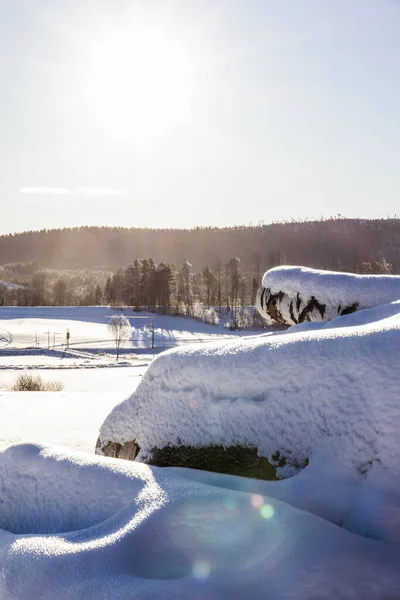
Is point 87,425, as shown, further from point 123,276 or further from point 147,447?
point 123,276

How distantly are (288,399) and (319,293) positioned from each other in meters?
2.30

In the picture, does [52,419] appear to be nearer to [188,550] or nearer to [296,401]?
[296,401]

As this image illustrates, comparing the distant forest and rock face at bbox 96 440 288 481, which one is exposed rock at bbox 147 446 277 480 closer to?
rock face at bbox 96 440 288 481

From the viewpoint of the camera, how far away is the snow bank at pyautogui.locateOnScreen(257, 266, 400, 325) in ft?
13.6

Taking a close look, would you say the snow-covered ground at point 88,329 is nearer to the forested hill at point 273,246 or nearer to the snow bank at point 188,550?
the snow bank at point 188,550

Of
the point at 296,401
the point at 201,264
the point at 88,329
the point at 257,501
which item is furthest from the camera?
the point at 201,264

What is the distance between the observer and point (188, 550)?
5.93 feet

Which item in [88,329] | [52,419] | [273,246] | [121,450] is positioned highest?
[273,246]

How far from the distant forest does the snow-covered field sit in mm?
65979

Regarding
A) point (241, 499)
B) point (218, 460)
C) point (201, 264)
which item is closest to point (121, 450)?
point (218, 460)

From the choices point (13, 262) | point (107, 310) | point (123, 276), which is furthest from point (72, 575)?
point (13, 262)

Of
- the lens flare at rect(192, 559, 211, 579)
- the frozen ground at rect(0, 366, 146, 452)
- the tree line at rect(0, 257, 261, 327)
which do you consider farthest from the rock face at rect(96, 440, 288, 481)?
the tree line at rect(0, 257, 261, 327)

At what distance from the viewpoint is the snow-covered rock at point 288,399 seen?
1938 mm

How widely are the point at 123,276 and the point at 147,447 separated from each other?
91558mm
